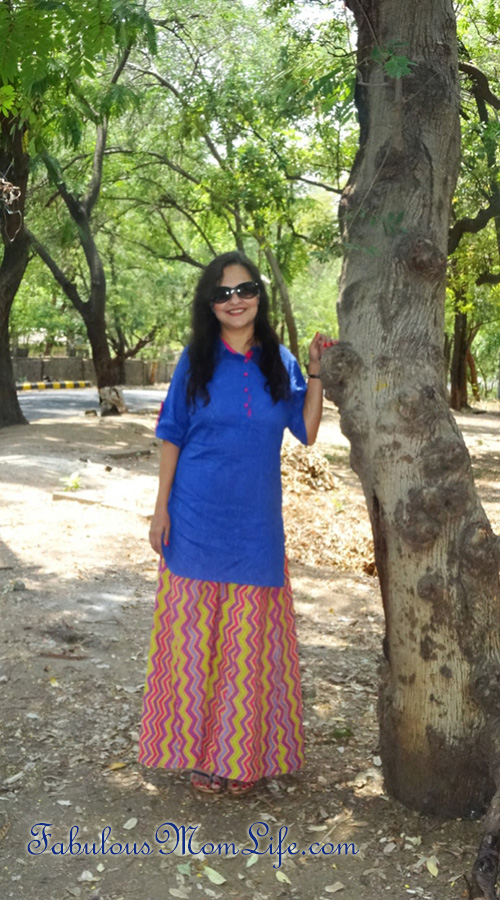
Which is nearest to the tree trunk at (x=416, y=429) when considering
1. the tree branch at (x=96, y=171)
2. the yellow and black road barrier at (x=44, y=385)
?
the tree branch at (x=96, y=171)

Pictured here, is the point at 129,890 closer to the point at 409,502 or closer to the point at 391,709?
the point at 391,709

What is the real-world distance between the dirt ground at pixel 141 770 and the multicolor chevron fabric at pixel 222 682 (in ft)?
0.59

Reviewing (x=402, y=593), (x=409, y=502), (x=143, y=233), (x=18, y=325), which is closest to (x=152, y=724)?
(x=402, y=593)

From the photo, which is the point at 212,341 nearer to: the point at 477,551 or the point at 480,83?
the point at 477,551

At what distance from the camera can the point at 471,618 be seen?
3.14 m

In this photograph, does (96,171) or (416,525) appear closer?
(416,525)

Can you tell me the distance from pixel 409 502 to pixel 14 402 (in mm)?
13207

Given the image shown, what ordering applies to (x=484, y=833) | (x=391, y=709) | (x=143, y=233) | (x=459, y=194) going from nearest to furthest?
(x=484, y=833)
(x=391, y=709)
(x=459, y=194)
(x=143, y=233)

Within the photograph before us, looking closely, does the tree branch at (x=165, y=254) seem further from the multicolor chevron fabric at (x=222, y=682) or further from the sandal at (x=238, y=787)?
the sandal at (x=238, y=787)

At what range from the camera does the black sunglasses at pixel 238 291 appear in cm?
347

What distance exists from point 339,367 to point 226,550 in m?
0.77

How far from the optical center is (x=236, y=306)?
11.4 ft

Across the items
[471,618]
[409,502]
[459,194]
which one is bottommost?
[471,618]

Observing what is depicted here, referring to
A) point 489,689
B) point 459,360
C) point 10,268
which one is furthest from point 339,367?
point 459,360
